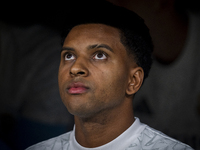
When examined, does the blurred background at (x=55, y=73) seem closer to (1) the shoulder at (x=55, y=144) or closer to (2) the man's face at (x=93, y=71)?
(1) the shoulder at (x=55, y=144)

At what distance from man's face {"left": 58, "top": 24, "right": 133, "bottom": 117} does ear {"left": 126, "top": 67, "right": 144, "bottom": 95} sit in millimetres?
52

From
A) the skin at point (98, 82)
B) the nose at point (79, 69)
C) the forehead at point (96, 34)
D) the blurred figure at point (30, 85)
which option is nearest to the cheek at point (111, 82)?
the skin at point (98, 82)

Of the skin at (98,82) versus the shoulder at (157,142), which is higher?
the skin at (98,82)

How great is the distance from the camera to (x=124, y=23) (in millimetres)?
1920

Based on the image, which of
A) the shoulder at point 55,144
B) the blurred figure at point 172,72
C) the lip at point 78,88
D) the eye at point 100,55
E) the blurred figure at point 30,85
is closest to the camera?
the lip at point 78,88

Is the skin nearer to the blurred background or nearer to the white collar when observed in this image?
the white collar

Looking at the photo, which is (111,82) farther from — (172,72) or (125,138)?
(172,72)

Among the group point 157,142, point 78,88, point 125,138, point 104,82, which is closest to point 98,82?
point 104,82

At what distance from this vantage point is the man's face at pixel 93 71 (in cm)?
167

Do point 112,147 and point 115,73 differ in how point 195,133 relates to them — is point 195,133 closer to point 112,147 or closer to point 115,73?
point 112,147

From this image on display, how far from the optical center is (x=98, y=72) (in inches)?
67.4

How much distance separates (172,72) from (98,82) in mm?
1052

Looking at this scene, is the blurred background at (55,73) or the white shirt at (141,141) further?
the blurred background at (55,73)

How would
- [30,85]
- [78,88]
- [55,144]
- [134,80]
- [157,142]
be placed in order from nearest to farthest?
[78,88], [157,142], [134,80], [55,144], [30,85]
